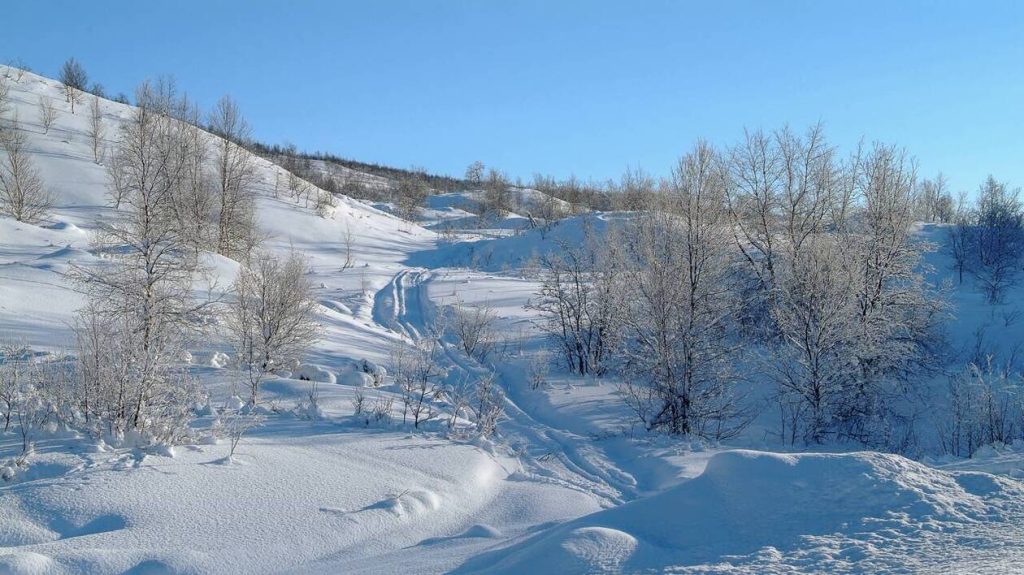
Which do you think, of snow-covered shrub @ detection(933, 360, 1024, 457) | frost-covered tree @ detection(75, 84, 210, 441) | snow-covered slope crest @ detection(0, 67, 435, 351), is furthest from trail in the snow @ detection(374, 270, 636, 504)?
snow-covered slope crest @ detection(0, 67, 435, 351)

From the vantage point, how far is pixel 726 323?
12.8m

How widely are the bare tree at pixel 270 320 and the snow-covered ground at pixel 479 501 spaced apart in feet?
2.00

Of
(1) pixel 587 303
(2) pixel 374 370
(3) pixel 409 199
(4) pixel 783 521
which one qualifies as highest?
(3) pixel 409 199

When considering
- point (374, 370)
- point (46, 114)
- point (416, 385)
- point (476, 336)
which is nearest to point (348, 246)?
point (476, 336)

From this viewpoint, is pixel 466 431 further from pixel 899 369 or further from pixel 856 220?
pixel 856 220

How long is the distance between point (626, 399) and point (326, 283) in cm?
1800

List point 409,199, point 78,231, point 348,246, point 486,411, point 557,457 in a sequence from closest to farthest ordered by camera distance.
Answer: point 557,457 < point 486,411 < point 78,231 < point 348,246 < point 409,199

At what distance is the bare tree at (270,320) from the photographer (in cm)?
1138

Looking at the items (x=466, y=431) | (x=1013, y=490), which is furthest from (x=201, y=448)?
(x=1013, y=490)

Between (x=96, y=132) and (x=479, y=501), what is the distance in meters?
45.2

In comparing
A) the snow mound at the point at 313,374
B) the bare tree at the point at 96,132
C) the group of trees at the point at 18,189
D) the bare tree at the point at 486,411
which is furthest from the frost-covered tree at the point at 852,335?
the bare tree at the point at 96,132

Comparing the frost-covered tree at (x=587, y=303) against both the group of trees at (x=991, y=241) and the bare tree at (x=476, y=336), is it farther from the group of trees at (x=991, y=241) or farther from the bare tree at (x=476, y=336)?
the group of trees at (x=991, y=241)

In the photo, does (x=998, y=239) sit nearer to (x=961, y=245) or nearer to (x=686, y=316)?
(x=961, y=245)

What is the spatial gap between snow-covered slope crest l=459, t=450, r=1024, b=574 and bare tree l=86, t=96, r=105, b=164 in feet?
148
